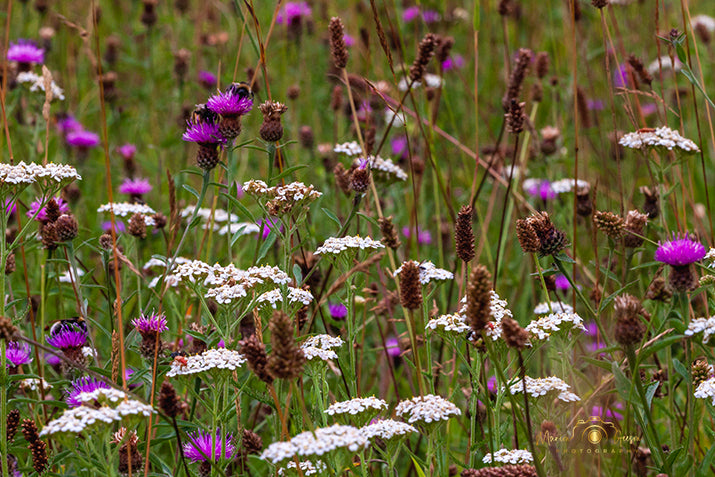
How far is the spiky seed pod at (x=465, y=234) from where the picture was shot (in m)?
1.81

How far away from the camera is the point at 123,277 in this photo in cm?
283

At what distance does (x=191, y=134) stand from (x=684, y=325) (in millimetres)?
1279

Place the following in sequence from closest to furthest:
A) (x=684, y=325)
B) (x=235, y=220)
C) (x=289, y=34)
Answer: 1. (x=684, y=325)
2. (x=235, y=220)
3. (x=289, y=34)

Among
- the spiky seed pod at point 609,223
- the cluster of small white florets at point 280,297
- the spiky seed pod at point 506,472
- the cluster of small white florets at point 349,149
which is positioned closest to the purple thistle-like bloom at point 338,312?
the cluster of small white florets at point 349,149

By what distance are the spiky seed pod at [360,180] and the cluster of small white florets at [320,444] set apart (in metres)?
0.87

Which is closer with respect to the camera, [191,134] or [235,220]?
[191,134]

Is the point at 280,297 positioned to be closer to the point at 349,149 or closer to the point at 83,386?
the point at 83,386

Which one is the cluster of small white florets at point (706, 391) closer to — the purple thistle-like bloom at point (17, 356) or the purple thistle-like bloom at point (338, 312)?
the purple thistle-like bloom at point (338, 312)

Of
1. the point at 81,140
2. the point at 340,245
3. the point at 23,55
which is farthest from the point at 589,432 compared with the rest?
the point at 81,140

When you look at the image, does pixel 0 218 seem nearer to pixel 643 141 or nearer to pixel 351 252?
pixel 351 252

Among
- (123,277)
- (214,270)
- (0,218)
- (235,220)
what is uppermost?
(235,220)

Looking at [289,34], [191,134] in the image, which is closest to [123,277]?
[191,134]

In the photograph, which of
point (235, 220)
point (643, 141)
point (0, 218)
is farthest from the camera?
point (235, 220)

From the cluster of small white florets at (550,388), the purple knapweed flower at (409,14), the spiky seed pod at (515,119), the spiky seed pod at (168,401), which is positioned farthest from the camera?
the purple knapweed flower at (409,14)
